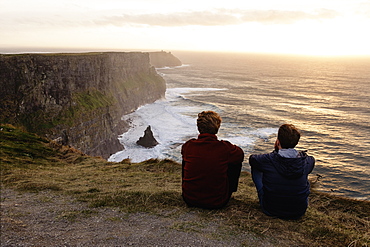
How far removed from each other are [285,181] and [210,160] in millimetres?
1642

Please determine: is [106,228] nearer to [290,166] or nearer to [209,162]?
[209,162]

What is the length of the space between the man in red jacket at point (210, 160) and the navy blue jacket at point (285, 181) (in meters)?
0.52

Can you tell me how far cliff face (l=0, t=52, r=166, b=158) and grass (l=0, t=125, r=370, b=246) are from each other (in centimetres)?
2202

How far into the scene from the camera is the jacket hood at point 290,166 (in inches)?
216

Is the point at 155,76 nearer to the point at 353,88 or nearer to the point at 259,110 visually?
the point at 259,110

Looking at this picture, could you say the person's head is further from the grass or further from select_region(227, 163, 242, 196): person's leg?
the grass

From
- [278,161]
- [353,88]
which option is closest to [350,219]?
[278,161]

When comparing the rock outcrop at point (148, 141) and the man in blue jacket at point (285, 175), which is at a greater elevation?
the man in blue jacket at point (285, 175)

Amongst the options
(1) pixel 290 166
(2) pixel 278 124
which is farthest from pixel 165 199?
(2) pixel 278 124

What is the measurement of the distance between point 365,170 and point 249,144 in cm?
1736

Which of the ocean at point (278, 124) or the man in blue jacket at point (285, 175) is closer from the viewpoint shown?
the man in blue jacket at point (285, 175)

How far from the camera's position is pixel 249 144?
47.4m

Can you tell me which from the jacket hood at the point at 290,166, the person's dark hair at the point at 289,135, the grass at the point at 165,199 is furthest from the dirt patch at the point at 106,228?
the person's dark hair at the point at 289,135

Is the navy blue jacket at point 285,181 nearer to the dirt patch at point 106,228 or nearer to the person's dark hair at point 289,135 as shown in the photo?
the person's dark hair at point 289,135
